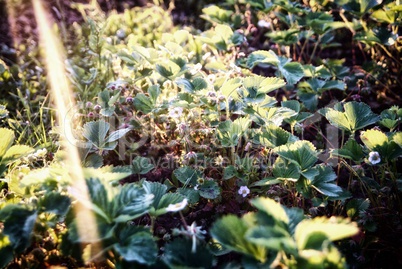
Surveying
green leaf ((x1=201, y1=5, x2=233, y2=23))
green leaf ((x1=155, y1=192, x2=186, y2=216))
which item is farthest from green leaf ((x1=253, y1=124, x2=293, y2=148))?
green leaf ((x1=201, y1=5, x2=233, y2=23))

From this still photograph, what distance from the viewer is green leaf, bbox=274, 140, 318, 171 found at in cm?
127

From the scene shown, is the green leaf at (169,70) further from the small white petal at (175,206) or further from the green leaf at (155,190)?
the small white petal at (175,206)

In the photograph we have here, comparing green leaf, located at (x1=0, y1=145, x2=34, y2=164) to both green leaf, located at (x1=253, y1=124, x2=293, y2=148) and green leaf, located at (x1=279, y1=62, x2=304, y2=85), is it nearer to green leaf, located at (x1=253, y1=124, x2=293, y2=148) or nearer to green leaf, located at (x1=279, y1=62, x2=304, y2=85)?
green leaf, located at (x1=253, y1=124, x2=293, y2=148)

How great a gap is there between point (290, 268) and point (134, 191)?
41 cm

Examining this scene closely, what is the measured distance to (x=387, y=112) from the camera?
5.16ft

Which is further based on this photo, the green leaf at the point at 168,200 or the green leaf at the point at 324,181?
the green leaf at the point at 324,181

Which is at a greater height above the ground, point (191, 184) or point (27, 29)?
point (27, 29)

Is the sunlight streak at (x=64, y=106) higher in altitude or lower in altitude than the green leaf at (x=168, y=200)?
higher

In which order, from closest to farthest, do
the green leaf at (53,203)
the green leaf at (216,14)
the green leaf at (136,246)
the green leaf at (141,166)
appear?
the green leaf at (136,246), the green leaf at (53,203), the green leaf at (141,166), the green leaf at (216,14)

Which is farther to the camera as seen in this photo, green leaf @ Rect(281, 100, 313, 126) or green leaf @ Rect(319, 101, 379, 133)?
green leaf @ Rect(281, 100, 313, 126)

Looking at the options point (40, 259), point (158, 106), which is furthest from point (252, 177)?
point (40, 259)

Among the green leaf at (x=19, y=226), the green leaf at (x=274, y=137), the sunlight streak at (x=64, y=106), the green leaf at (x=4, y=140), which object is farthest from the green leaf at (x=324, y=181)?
the green leaf at (x=4, y=140)

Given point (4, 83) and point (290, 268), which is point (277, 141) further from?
point (4, 83)

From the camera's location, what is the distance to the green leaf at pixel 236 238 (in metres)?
0.93
